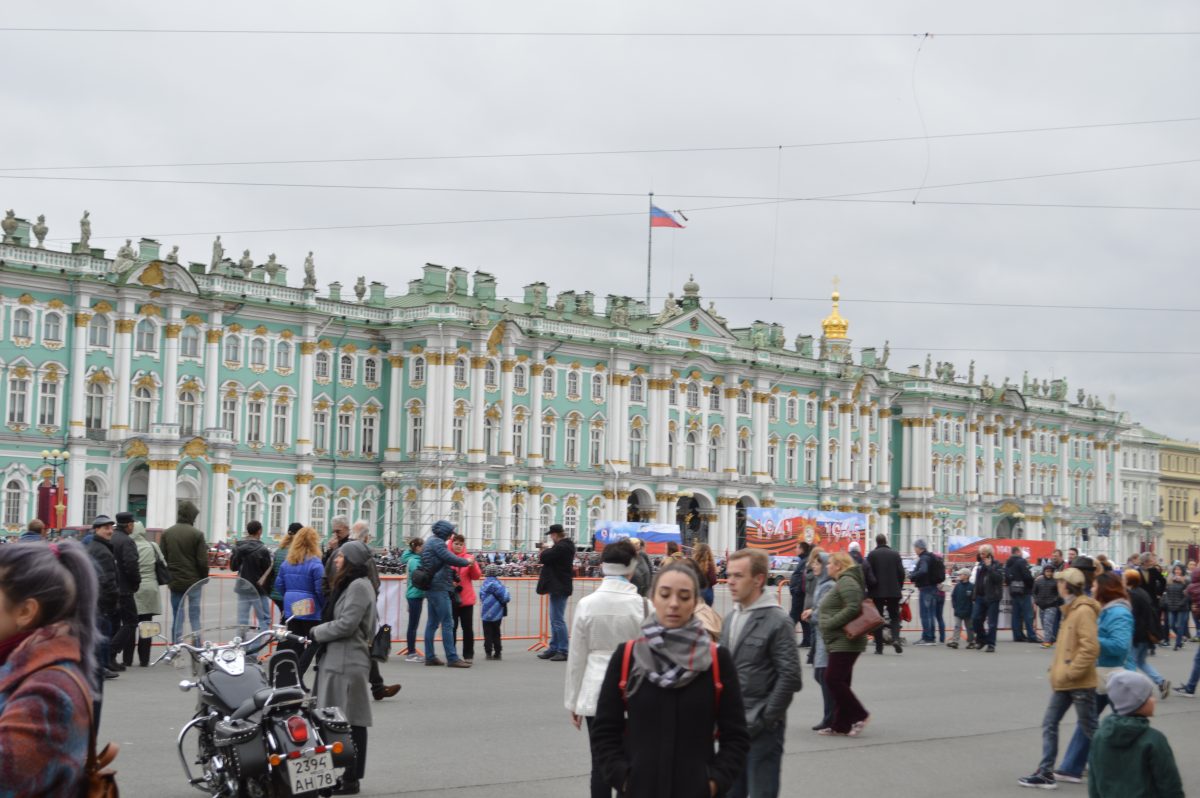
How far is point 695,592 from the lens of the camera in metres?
6.15

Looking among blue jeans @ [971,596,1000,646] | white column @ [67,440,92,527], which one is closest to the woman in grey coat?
blue jeans @ [971,596,1000,646]

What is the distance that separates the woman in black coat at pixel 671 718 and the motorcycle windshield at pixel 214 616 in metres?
4.00

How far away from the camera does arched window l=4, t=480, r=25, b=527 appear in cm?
5191

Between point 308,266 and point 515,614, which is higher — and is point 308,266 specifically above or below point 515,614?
above

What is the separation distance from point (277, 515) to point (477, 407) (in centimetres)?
1004

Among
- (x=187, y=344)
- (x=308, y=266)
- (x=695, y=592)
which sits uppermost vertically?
(x=308, y=266)

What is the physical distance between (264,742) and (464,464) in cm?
5529

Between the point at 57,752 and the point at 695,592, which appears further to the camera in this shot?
the point at 695,592

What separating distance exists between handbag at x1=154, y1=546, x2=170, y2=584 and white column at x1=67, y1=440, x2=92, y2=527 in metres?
37.1

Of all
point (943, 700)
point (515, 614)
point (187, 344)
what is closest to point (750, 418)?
point (187, 344)

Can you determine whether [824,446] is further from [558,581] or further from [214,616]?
[214,616]

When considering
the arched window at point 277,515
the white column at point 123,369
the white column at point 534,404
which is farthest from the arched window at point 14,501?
the white column at point 534,404

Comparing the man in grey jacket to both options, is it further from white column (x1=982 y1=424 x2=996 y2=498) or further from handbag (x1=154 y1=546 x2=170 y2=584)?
white column (x1=982 y1=424 x2=996 y2=498)

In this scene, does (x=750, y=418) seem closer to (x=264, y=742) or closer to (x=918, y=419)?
(x=918, y=419)
